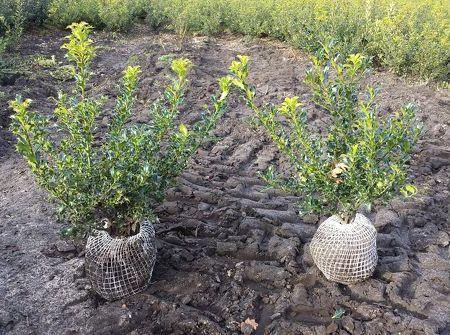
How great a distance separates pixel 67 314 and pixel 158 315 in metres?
0.62

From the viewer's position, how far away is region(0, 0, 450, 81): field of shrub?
721 centimetres

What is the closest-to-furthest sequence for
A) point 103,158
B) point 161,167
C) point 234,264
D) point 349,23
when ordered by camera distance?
point 103,158, point 161,167, point 234,264, point 349,23

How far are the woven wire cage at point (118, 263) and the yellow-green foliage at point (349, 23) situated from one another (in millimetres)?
3365

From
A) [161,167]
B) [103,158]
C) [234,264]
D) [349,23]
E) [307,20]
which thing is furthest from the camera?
[307,20]

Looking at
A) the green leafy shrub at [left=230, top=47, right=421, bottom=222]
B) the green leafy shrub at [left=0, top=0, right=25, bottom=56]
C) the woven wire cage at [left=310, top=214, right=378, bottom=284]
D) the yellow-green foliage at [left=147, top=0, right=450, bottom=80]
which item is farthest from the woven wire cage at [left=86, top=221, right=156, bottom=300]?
the green leafy shrub at [left=0, top=0, right=25, bottom=56]

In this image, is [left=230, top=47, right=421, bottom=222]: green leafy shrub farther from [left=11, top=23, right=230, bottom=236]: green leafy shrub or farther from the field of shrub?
the field of shrub

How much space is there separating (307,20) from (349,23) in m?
0.74

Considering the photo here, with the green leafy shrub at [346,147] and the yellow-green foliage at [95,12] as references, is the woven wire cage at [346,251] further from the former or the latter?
the yellow-green foliage at [95,12]

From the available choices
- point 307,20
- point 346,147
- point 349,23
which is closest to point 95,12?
point 307,20

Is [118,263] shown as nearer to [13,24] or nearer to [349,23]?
[349,23]

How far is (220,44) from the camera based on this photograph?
370 inches

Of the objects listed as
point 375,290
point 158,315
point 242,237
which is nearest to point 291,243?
point 242,237

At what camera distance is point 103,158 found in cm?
326

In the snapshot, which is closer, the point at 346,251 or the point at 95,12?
the point at 346,251
